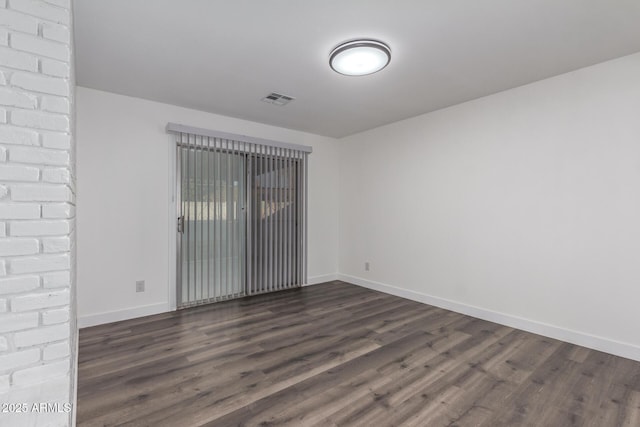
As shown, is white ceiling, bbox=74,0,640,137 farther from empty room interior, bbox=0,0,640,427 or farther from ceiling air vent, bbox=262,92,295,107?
ceiling air vent, bbox=262,92,295,107

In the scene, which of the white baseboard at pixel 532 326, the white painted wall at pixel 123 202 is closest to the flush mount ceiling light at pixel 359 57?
the white painted wall at pixel 123 202

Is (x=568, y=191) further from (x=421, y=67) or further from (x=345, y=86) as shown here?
(x=345, y=86)

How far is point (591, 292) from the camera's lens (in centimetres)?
274

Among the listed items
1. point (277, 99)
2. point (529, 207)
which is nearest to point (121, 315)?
point (277, 99)

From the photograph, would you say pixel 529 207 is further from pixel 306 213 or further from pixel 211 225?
pixel 211 225

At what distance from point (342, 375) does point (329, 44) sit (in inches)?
98.3

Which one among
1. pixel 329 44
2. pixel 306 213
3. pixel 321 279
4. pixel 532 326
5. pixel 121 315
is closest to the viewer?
pixel 329 44

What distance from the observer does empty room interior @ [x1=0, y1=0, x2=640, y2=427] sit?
1.50 m

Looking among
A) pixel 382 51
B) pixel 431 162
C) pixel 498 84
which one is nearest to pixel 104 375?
pixel 382 51

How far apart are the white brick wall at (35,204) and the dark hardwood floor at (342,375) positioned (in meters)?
0.59

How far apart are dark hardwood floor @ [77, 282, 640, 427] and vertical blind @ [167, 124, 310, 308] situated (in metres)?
0.70

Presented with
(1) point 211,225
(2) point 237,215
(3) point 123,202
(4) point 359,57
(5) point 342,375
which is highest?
(4) point 359,57

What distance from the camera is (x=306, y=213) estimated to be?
16.2ft

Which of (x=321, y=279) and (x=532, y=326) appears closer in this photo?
(x=532, y=326)
